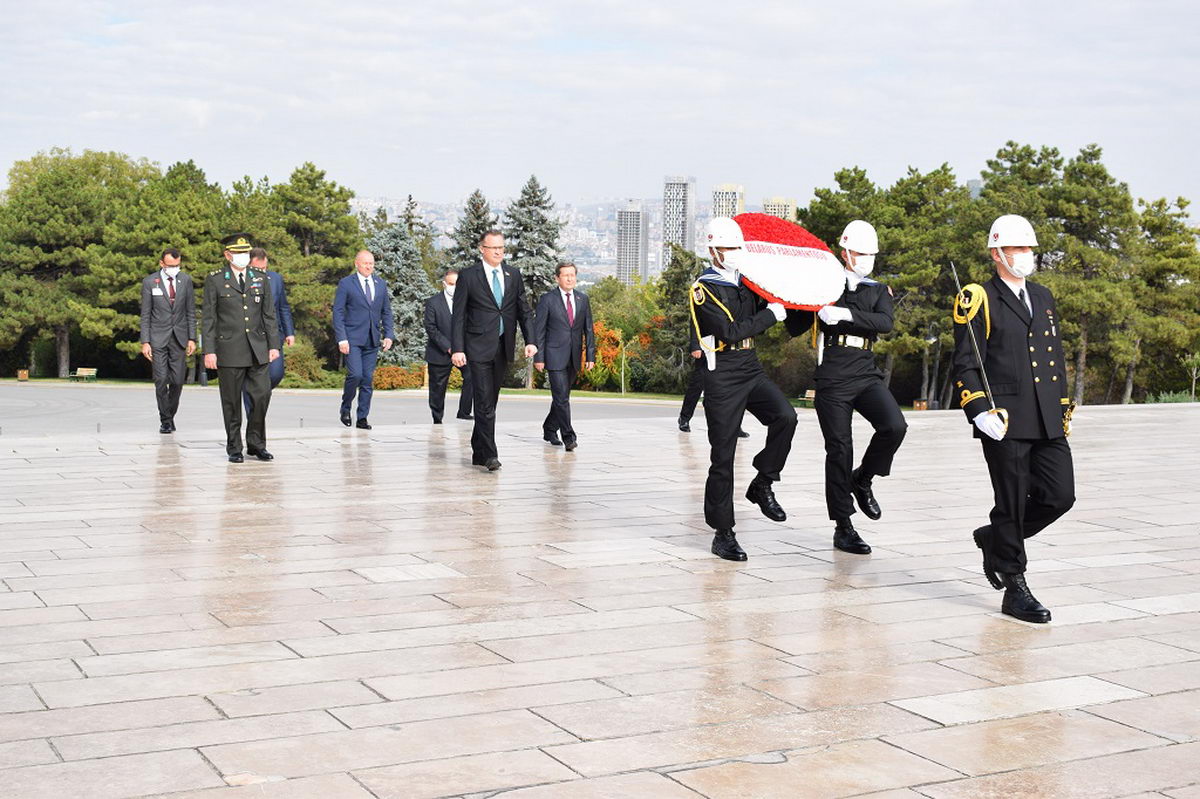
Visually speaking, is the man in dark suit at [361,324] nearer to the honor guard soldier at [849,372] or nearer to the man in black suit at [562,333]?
the man in black suit at [562,333]

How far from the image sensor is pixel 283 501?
973 centimetres

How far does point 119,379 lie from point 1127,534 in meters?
60.0

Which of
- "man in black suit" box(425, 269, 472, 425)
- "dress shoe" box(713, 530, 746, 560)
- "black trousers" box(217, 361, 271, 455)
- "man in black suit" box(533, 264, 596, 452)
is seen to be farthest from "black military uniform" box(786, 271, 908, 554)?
"man in black suit" box(425, 269, 472, 425)

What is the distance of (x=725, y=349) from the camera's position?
7.81 meters

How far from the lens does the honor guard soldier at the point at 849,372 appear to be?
802cm

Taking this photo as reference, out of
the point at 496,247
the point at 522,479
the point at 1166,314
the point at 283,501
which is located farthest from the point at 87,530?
the point at 1166,314

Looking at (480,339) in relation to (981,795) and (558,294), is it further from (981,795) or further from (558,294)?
(981,795)

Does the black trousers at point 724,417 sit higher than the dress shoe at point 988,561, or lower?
higher

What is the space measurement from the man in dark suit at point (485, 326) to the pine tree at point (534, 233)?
55067 millimetres

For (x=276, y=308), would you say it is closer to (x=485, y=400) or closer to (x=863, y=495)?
(x=485, y=400)

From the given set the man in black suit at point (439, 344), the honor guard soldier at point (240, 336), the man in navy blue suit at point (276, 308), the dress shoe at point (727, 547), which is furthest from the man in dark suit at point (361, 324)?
the dress shoe at point (727, 547)

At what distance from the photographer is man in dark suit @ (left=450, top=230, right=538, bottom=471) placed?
462 inches

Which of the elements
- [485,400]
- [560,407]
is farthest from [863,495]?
[560,407]

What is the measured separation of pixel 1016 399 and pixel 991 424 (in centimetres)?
19
